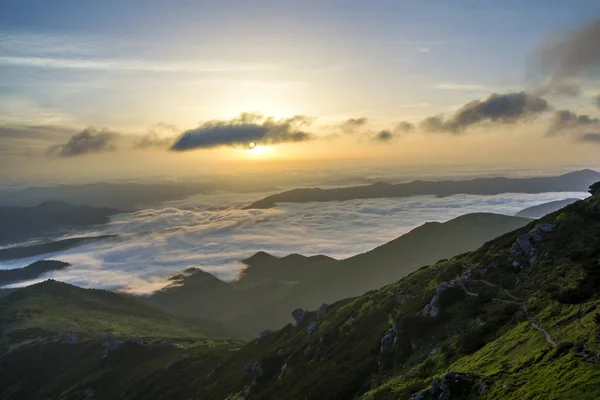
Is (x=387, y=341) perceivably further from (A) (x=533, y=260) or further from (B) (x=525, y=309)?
(A) (x=533, y=260)

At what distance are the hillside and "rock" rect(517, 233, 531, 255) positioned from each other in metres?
0.25

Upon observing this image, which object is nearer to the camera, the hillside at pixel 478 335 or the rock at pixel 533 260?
the hillside at pixel 478 335

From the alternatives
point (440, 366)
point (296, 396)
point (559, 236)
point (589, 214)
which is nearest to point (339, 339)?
point (296, 396)

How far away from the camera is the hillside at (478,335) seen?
169ft

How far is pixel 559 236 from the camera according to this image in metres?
104

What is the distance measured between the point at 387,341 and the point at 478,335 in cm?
2811

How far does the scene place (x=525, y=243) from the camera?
10600 centimetres

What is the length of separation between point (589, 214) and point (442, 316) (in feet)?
183

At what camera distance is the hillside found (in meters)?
51.6

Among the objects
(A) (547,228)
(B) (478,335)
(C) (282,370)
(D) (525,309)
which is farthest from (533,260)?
(C) (282,370)

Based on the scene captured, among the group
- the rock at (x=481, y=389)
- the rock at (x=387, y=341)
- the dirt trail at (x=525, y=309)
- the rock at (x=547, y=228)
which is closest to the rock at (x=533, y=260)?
the dirt trail at (x=525, y=309)

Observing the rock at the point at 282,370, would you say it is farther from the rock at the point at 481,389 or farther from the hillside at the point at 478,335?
the rock at the point at 481,389

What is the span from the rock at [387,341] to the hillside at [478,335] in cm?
33

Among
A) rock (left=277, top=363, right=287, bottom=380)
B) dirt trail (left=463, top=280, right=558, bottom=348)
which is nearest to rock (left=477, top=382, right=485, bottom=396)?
dirt trail (left=463, top=280, right=558, bottom=348)
